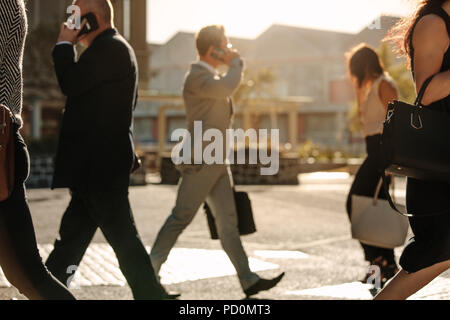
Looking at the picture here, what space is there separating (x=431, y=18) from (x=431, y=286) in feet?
9.81

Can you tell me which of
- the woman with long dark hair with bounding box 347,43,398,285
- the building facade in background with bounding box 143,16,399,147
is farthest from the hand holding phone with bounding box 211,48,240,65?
the building facade in background with bounding box 143,16,399,147

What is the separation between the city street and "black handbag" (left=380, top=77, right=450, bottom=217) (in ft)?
7.54

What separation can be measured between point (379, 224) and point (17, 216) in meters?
3.05

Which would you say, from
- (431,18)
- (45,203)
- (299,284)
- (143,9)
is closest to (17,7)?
(431,18)

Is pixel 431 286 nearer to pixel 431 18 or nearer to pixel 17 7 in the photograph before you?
pixel 431 18

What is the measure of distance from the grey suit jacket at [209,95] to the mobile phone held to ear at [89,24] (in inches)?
52.4

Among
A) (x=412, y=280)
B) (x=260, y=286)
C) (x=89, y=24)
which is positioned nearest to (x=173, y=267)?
(x=260, y=286)

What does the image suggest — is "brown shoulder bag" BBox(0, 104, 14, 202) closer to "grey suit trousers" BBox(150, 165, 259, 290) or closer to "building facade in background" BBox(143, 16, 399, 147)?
"grey suit trousers" BBox(150, 165, 259, 290)

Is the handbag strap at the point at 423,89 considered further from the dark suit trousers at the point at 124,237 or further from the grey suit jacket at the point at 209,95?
the grey suit jacket at the point at 209,95

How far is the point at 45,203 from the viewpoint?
14.1 m

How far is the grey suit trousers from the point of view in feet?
18.1

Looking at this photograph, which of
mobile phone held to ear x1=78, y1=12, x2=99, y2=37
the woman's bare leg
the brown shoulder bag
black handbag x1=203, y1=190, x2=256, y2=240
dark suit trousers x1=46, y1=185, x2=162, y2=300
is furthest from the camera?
black handbag x1=203, y1=190, x2=256, y2=240

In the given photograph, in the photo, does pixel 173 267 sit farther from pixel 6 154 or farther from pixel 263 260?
pixel 6 154

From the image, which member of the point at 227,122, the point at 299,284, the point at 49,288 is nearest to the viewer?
the point at 49,288
